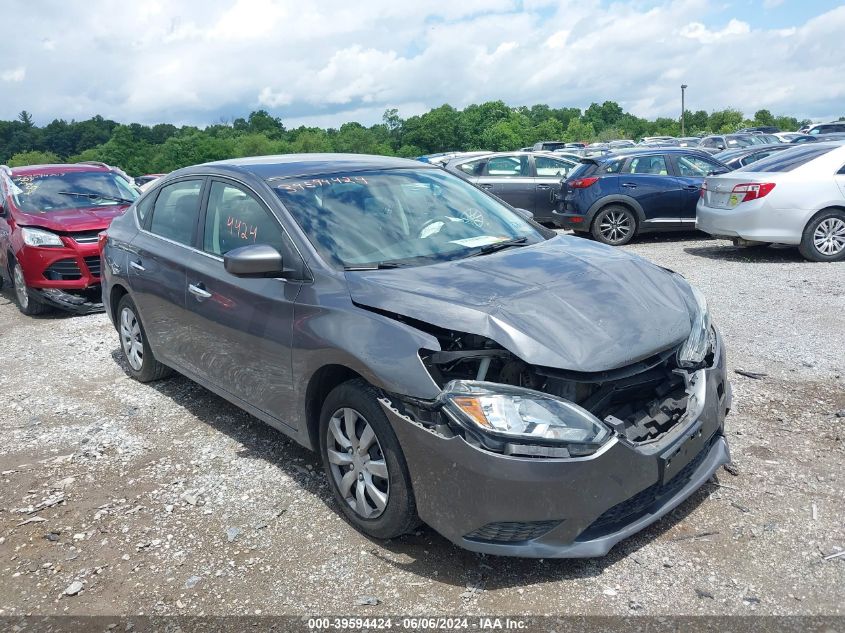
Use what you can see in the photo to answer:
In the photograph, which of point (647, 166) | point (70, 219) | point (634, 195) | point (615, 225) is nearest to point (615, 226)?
point (615, 225)

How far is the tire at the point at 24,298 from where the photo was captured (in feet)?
28.5

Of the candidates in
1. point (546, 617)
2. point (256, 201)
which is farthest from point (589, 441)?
point (256, 201)

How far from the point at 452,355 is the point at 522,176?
10.9m

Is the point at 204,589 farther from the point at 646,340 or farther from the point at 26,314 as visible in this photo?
the point at 26,314

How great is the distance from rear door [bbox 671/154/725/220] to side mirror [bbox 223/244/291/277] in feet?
30.9

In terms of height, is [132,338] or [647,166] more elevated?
[647,166]

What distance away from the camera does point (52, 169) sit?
386 inches

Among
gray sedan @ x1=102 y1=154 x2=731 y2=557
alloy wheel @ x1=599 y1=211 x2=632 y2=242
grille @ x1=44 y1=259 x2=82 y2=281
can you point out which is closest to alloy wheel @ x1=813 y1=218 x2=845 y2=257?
alloy wheel @ x1=599 y1=211 x2=632 y2=242

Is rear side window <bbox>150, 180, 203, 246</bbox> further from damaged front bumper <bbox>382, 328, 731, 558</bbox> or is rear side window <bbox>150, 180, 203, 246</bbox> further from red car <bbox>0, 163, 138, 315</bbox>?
red car <bbox>0, 163, 138, 315</bbox>

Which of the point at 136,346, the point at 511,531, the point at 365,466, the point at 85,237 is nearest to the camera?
the point at 511,531

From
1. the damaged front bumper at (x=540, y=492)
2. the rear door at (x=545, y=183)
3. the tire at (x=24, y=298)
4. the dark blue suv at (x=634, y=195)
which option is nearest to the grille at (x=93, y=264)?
the tire at (x=24, y=298)

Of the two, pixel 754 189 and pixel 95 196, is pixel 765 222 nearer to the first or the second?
pixel 754 189

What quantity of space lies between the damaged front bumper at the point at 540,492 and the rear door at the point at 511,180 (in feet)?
34.8

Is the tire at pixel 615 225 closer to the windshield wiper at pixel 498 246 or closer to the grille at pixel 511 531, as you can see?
the windshield wiper at pixel 498 246
